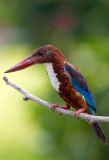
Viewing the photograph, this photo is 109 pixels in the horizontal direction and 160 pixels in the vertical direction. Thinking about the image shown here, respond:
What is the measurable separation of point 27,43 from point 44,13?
3.03 feet

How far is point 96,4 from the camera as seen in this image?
15.5 ft

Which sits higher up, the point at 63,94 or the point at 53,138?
the point at 63,94

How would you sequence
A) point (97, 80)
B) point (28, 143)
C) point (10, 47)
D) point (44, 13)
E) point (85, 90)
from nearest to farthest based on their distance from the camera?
point (85, 90), point (97, 80), point (28, 143), point (44, 13), point (10, 47)

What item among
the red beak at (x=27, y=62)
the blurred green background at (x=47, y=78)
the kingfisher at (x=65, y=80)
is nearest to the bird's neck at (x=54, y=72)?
the kingfisher at (x=65, y=80)

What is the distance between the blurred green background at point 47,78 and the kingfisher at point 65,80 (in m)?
0.85

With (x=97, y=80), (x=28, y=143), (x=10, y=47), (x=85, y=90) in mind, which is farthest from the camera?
(x=10, y=47)

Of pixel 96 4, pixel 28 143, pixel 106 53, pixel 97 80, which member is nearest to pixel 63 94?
pixel 97 80

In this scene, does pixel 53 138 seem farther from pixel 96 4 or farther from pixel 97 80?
pixel 96 4

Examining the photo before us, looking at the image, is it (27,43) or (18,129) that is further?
(27,43)

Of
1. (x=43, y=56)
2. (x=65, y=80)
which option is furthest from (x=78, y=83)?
(x=43, y=56)

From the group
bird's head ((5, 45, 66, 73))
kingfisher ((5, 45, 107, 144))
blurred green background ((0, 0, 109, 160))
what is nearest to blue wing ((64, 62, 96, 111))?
kingfisher ((5, 45, 107, 144))

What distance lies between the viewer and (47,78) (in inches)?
166

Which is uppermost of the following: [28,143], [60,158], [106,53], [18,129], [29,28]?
[106,53]

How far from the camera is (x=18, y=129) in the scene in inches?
217
